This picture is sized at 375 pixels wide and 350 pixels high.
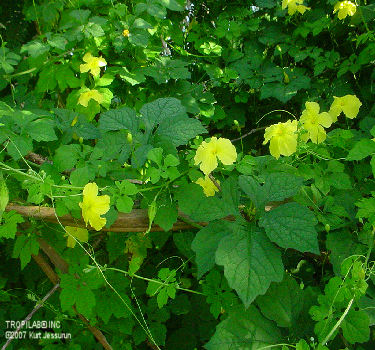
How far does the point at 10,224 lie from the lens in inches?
54.4

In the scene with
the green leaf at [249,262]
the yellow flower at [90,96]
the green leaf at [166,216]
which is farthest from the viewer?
the yellow flower at [90,96]

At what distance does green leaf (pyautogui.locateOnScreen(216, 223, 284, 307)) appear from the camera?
3.35ft

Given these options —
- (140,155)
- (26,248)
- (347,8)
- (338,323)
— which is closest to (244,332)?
(338,323)

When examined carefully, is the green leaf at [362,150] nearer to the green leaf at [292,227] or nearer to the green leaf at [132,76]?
the green leaf at [292,227]

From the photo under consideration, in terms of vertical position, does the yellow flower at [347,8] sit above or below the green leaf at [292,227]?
above

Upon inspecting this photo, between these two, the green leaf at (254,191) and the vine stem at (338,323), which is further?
the green leaf at (254,191)

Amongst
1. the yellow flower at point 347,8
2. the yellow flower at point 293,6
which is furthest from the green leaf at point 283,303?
the yellow flower at point 293,6

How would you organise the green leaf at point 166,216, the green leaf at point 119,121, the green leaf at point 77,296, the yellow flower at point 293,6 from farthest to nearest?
the yellow flower at point 293,6, the green leaf at point 77,296, the green leaf at point 119,121, the green leaf at point 166,216

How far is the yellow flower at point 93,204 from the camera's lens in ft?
3.85

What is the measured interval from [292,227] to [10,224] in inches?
32.6

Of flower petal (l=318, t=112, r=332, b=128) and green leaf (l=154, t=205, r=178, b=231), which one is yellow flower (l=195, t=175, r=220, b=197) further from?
flower petal (l=318, t=112, r=332, b=128)

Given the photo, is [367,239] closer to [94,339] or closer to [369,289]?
[369,289]

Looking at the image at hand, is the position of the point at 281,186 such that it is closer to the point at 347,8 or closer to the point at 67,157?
the point at 67,157

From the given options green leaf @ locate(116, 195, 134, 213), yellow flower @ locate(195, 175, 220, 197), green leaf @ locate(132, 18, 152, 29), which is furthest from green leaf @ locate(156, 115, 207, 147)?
green leaf @ locate(132, 18, 152, 29)
